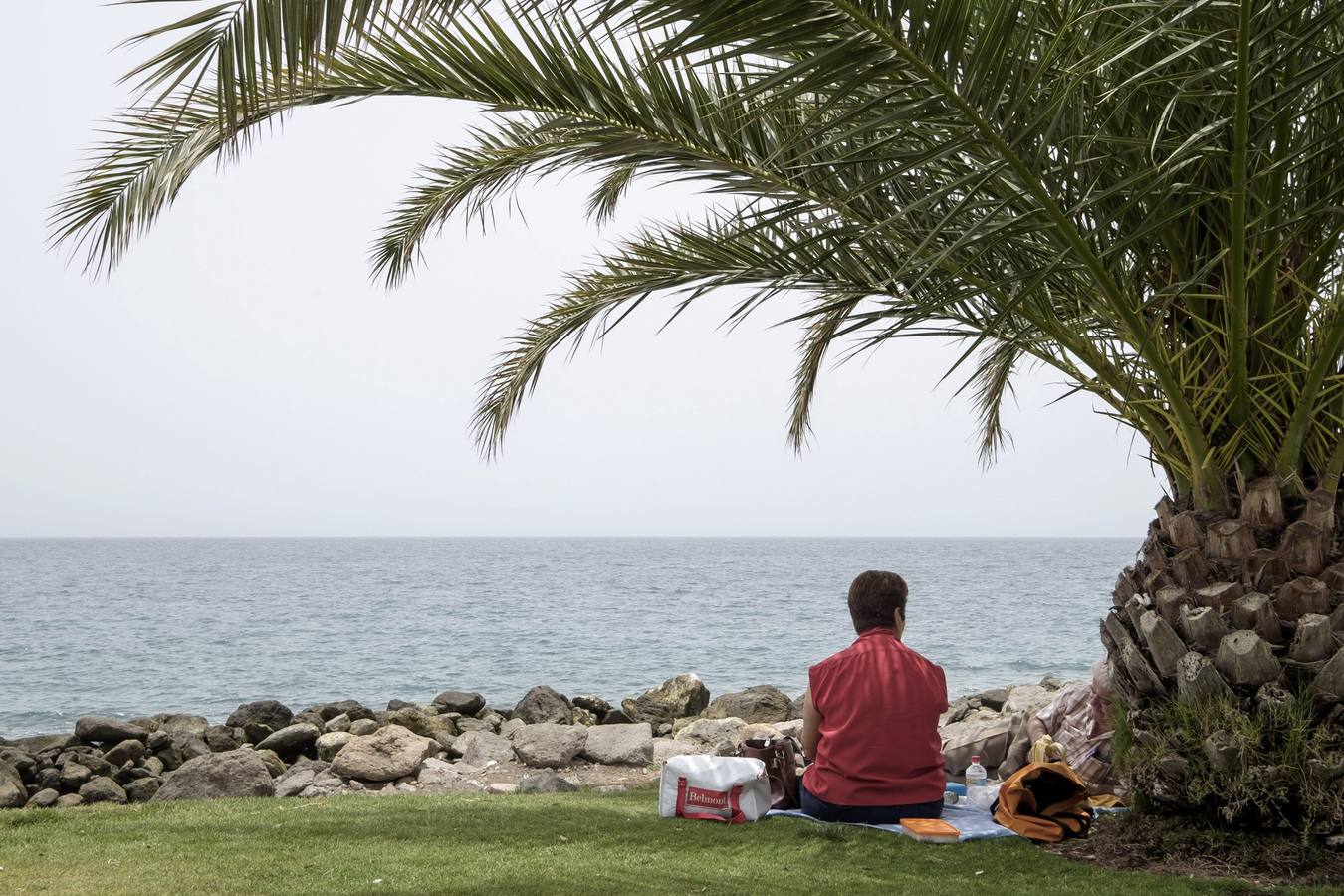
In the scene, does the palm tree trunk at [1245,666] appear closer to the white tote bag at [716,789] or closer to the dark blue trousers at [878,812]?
the dark blue trousers at [878,812]

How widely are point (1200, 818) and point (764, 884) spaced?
1948 millimetres

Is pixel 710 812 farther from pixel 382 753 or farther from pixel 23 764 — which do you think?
pixel 23 764

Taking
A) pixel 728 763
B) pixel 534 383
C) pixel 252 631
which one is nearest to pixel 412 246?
pixel 534 383

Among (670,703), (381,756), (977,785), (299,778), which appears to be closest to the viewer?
(977,785)

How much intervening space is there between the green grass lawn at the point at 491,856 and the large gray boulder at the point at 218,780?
1.78m

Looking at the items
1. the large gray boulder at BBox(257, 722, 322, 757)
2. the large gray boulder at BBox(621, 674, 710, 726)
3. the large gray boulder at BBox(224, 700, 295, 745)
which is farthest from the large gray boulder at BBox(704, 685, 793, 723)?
the large gray boulder at BBox(224, 700, 295, 745)

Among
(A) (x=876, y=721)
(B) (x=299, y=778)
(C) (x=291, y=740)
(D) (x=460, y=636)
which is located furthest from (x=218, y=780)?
(D) (x=460, y=636)

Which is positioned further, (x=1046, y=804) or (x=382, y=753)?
(x=382, y=753)

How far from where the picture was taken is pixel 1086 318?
567 cm

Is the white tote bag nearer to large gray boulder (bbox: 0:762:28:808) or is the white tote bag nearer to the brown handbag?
the brown handbag

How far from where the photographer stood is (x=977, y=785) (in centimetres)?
622

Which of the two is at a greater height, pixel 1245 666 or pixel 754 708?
pixel 1245 666

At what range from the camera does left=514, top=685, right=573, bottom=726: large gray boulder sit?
12562 mm

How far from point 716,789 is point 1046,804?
1.55m
